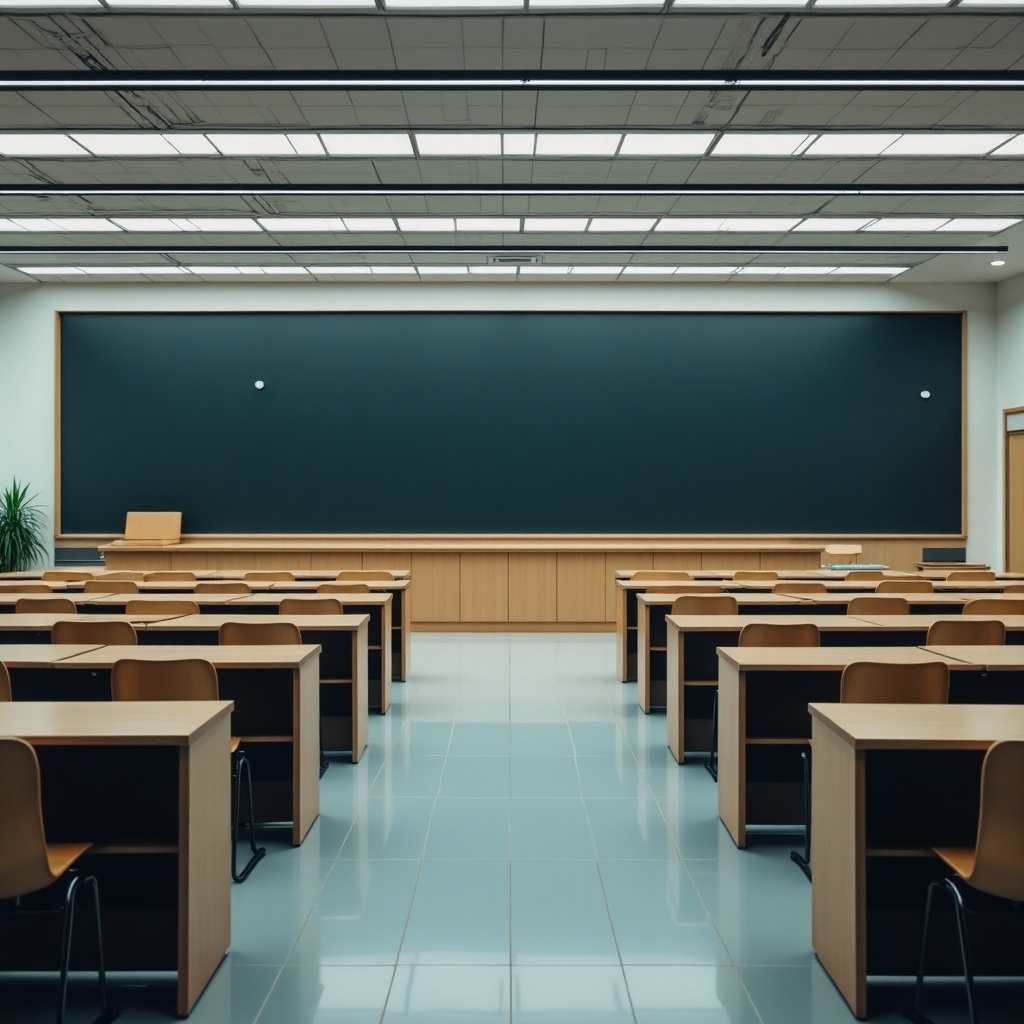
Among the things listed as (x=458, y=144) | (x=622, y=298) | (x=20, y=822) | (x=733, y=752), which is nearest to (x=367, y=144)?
(x=458, y=144)

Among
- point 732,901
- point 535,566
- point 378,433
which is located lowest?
point 732,901

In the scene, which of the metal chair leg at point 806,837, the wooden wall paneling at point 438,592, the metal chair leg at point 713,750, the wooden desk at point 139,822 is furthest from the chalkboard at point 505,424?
the wooden desk at point 139,822

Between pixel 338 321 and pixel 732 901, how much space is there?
9350 mm

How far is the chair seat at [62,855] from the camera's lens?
226 centimetres

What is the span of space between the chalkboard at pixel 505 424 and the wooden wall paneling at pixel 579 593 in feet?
3.78

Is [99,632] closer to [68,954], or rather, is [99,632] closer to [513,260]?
[68,954]

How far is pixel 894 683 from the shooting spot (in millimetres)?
3273

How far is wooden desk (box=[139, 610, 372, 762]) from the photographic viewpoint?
464 centimetres

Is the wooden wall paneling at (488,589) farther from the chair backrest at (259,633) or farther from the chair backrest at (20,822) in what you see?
the chair backrest at (20,822)

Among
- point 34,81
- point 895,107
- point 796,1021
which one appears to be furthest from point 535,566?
point 796,1021

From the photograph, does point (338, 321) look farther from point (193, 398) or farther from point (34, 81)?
point (34, 81)

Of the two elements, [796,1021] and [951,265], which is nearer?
[796,1021]

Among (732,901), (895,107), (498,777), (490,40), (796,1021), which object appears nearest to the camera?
(796,1021)

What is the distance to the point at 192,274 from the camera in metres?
10.8
